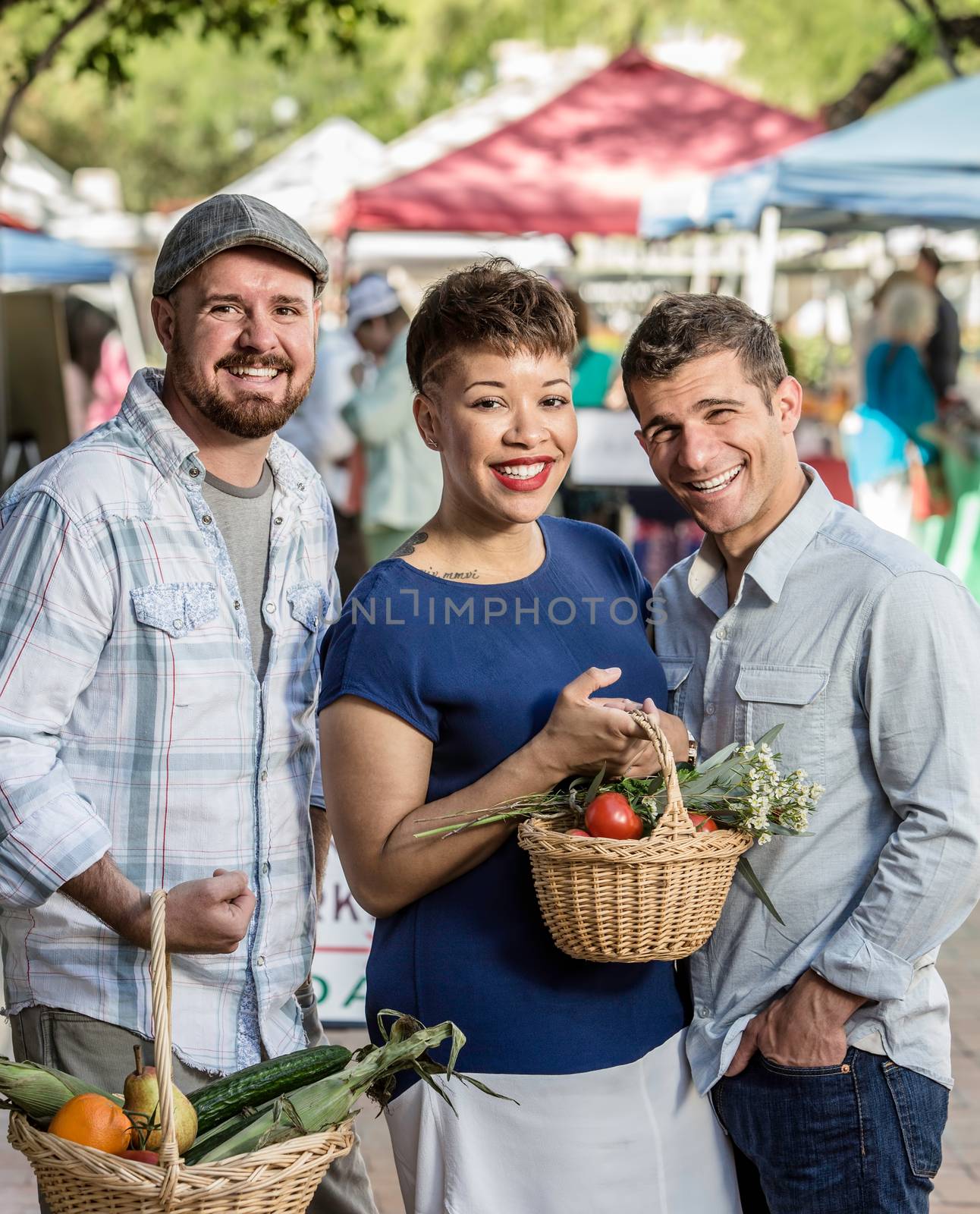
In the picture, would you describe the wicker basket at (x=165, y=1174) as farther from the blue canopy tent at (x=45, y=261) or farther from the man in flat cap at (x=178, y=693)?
the blue canopy tent at (x=45, y=261)

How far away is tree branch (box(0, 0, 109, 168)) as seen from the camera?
750cm

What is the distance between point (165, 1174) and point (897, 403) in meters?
8.98

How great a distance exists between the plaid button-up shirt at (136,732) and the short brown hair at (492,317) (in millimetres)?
522

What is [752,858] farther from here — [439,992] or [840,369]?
[840,369]

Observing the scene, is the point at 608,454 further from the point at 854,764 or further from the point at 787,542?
the point at 854,764

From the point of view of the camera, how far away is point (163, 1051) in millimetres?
1726

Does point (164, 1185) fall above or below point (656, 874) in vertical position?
below

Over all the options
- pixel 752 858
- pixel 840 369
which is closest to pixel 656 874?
pixel 752 858

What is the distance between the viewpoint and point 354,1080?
1904 millimetres

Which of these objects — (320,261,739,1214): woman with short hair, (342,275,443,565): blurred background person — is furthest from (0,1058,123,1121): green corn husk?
(342,275,443,565): blurred background person

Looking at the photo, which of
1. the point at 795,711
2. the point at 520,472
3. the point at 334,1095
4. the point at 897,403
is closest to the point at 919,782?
the point at 795,711

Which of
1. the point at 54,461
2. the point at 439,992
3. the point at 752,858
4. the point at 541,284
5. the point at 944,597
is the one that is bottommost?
the point at 439,992

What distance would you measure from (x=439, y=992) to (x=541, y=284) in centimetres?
126

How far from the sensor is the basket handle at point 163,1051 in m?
1.66
